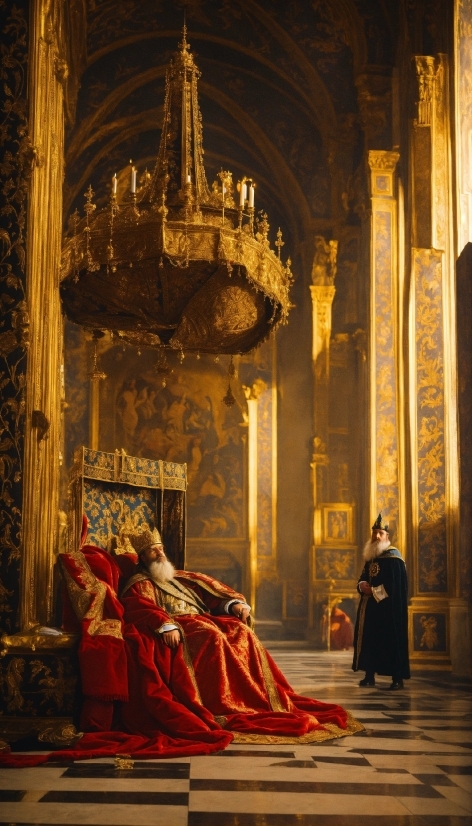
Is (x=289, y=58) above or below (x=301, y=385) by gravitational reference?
above

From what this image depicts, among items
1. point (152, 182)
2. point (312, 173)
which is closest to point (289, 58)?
point (312, 173)

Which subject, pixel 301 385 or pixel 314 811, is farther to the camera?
pixel 301 385

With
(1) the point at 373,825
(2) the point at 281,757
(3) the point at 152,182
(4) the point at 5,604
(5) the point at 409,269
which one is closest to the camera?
(1) the point at 373,825

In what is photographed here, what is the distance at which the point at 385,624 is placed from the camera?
10062 millimetres

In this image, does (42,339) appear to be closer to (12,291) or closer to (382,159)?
(12,291)

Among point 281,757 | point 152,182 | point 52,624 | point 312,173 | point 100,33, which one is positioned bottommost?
point 281,757

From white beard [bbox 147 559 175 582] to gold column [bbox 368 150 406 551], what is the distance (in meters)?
6.29

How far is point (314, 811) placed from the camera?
4.10m

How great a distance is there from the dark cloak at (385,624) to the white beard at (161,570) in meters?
3.01

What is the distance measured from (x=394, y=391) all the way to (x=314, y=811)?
33.9 feet

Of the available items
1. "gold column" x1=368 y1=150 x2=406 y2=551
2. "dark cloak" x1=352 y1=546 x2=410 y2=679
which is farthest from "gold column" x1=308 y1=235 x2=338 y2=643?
"dark cloak" x1=352 y1=546 x2=410 y2=679

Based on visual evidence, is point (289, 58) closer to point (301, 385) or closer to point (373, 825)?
point (301, 385)

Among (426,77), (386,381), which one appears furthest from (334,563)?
(426,77)

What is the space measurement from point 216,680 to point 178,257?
4.11 metres
